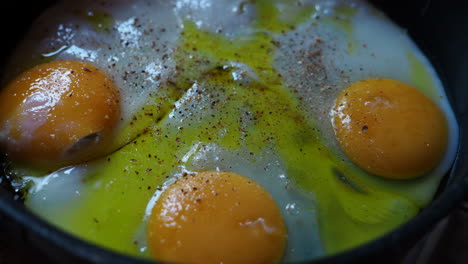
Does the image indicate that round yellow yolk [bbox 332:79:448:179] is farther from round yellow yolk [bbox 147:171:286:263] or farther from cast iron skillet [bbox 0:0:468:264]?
round yellow yolk [bbox 147:171:286:263]

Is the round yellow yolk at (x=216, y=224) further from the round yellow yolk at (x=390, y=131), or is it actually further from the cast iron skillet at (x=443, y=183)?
the round yellow yolk at (x=390, y=131)

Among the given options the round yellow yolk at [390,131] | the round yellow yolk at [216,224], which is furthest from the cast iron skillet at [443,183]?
the round yellow yolk at [216,224]

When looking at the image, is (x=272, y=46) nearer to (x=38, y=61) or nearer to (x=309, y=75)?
(x=309, y=75)

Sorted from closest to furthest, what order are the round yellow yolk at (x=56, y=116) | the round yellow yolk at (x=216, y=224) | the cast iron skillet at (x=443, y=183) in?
the cast iron skillet at (x=443, y=183), the round yellow yolk at (x=216, y=224), the round yellow yolk at (x=56, y=116)

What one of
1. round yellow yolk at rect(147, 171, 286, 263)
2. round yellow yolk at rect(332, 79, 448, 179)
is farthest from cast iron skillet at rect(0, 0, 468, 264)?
round yellow yolk at rect(147, 171, 286, 263)

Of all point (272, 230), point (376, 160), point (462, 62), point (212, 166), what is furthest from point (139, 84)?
point (462, 62)

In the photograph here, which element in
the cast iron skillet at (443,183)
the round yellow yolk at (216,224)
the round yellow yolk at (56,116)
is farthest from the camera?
the round yellow yolk at (56,116)
